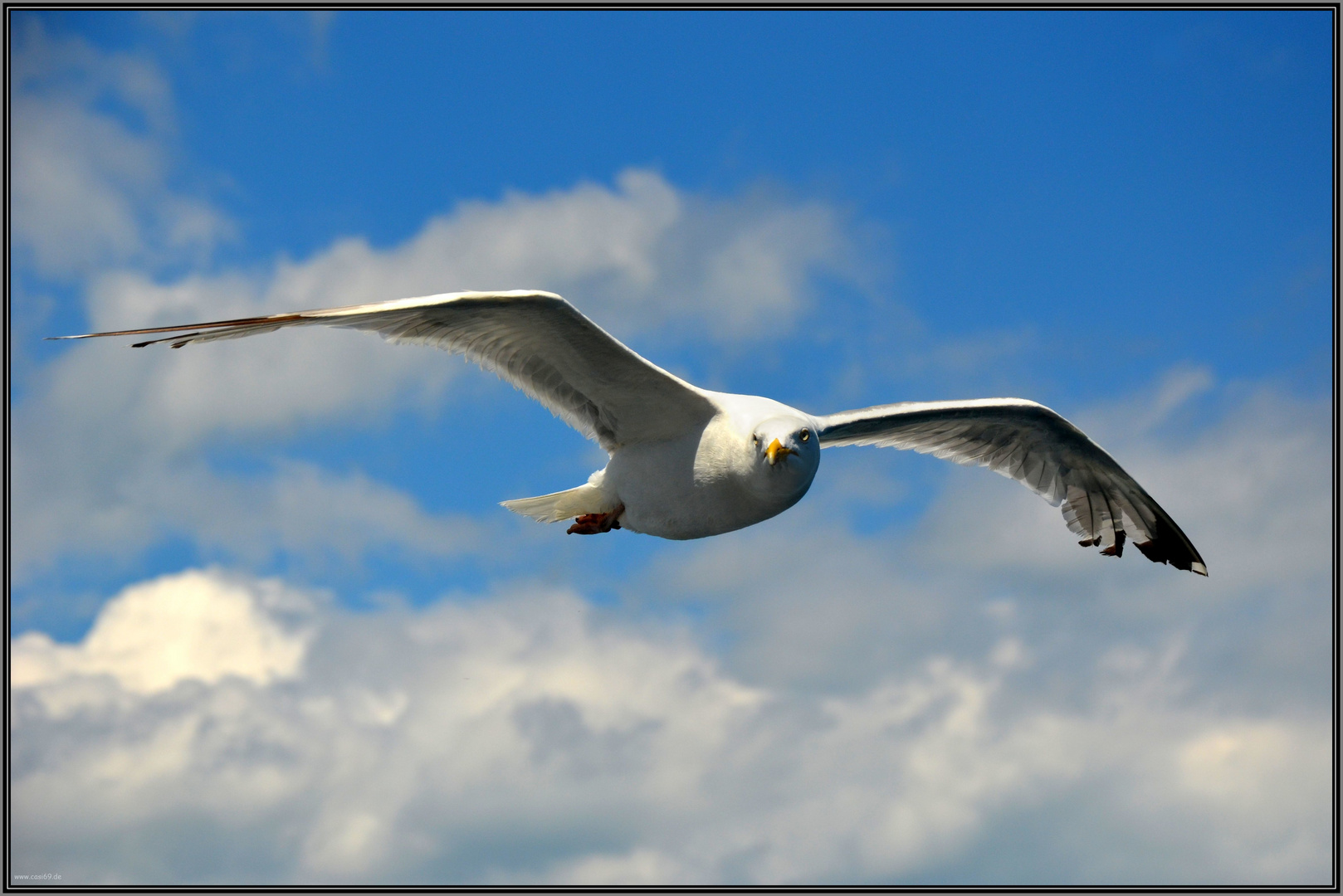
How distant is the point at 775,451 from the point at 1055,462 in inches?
257

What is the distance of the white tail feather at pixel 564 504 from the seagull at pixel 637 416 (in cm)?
1

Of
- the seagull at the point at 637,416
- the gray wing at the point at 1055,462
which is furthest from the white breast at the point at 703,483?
the gray wing at the point at 1055,462

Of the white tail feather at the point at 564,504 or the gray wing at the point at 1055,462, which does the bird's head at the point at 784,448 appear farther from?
the gray wing at the point at 1055,462

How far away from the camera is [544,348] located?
40.1 feet

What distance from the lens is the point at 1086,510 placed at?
16.4 m

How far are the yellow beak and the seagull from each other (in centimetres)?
1

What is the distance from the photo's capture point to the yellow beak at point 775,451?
11.3 m

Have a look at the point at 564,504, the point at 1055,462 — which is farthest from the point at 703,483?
the point at 1055,462

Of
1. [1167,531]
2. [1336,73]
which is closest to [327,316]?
[1167,531]

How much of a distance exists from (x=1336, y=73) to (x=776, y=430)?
1031 cm

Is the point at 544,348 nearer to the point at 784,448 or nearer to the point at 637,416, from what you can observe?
the point at 637,416

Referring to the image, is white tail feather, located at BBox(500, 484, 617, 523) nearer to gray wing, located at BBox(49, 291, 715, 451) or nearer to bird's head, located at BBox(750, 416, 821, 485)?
gray wing, located at BBox(49, 291, 715, 451)

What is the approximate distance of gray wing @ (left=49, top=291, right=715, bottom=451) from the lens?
1087 centimetres

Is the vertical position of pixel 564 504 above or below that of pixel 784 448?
above
